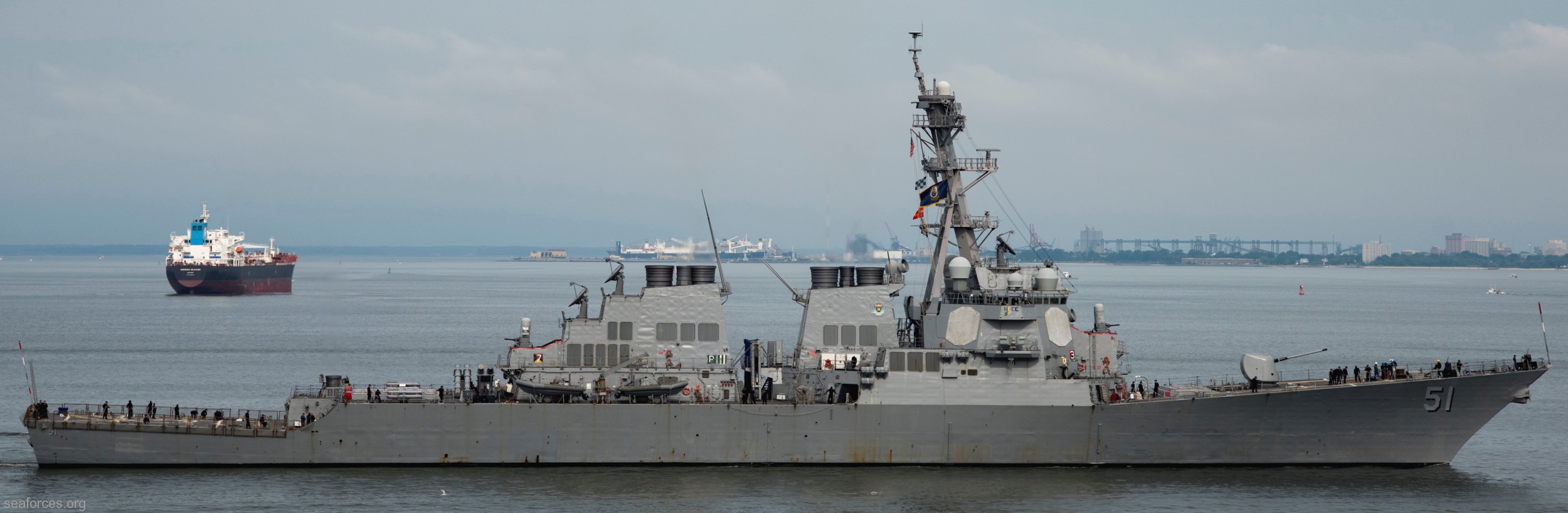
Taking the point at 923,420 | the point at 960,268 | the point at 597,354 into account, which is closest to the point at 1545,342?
the point at 960,268

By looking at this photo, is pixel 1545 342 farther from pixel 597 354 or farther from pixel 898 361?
pixel 597 354

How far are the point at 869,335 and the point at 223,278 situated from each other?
86049 millimetres

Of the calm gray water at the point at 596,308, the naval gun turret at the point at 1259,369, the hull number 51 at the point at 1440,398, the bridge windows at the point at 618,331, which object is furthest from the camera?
the bridge windows at the point at 618,331

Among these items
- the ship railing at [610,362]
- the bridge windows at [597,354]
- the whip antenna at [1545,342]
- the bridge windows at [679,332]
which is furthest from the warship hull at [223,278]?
the bridge windows at [679,332]

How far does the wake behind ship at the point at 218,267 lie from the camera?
10181 centimetres

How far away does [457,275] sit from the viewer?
181 metres

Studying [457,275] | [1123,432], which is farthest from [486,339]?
[457,275]

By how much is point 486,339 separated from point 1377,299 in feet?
278

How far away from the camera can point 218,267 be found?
10088cm

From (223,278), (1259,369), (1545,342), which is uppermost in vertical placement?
(223,278)

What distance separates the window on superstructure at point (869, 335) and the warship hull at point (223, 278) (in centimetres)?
8439

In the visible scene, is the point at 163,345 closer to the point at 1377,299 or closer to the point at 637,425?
the point at 637,425

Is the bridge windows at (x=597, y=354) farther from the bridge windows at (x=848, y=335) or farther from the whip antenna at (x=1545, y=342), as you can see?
the whip antenna at (x=1545, y=342)

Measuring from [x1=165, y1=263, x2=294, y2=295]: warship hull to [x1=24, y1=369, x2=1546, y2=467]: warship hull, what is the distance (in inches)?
3094
